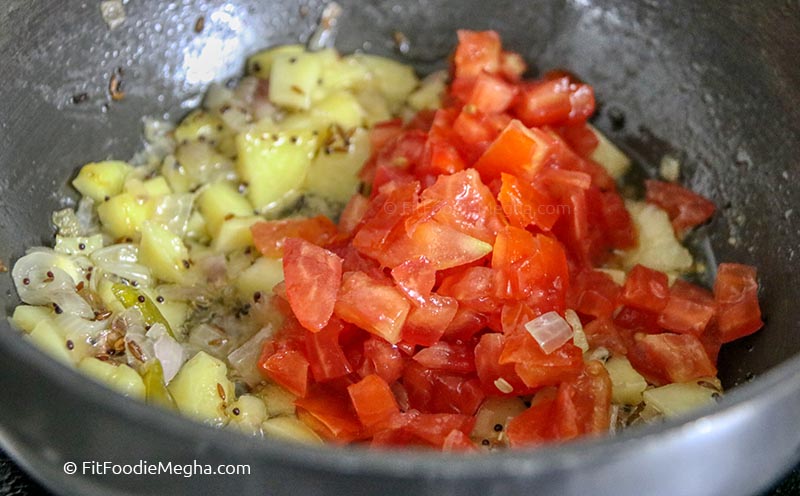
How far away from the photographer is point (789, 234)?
171cm

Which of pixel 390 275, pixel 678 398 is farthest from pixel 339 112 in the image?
pixel 678 398

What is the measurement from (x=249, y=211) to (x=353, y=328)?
1.54ft

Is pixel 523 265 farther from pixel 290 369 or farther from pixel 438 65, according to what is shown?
pixel 438 65

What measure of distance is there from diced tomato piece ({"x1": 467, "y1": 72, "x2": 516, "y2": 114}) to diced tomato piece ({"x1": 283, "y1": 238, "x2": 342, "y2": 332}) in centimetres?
58

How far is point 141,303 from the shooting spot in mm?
1618

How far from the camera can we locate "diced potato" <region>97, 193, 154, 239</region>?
179cm

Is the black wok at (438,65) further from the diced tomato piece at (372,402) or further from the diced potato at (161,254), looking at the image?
the diced tomato piece at (372,402)

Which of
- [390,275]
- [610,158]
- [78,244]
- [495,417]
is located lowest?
[78,244]

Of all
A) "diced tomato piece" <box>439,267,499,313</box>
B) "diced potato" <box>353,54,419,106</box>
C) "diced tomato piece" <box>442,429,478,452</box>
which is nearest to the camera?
"diced tomato piece" <box>442,429,478,452</box>

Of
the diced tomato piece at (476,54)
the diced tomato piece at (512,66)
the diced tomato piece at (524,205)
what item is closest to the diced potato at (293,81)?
the diced tomato piece at (476,54)

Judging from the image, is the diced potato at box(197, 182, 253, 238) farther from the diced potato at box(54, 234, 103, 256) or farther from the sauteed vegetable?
the diced potato at box(54, 234, 103, 256)

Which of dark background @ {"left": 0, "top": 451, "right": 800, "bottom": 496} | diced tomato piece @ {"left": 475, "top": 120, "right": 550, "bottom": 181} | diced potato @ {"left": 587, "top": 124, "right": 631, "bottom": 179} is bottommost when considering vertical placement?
dark background @ {"left": 0, "top": 451, "right": 800, "bottom": 496}

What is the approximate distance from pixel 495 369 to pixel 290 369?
0.37 metres

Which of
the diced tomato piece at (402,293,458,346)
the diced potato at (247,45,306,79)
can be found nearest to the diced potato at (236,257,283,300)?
the diced tomato piece at (402,293,458,346)
